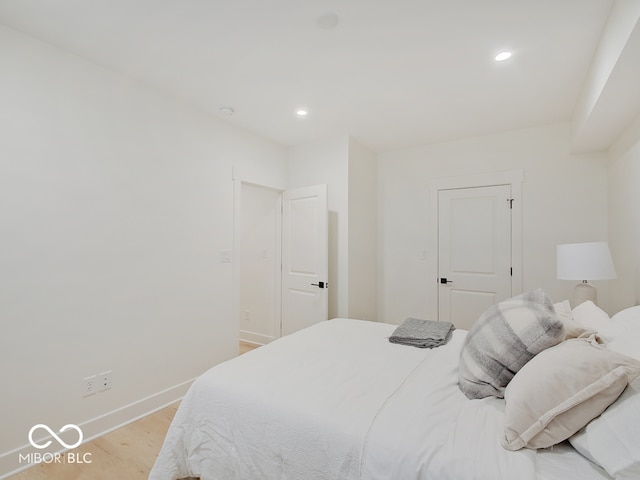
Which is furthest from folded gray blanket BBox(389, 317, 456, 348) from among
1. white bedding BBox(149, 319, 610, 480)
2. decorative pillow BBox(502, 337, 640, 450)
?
decorative pillow BBox(502, 337, 640, 450)

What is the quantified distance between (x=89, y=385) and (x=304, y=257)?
2.19m

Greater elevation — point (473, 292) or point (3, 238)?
point (3, 238)

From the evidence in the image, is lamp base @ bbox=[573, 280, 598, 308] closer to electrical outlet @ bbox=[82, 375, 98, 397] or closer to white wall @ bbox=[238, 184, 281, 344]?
white wall @ bbox=[238, 184, 281, 344]

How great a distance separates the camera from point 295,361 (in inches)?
68.2

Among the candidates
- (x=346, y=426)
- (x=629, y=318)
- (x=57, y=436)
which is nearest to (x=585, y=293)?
(x=629, y=318)

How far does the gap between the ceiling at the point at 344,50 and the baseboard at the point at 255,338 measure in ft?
8.70

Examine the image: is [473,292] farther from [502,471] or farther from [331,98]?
[502,471]

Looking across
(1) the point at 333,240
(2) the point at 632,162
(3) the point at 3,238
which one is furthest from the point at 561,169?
(3) the point at 3,238

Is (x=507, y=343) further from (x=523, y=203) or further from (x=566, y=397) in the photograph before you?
(x=523, y=203)

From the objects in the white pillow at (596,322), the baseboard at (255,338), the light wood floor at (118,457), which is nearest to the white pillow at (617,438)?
the white pillow at (596,322)

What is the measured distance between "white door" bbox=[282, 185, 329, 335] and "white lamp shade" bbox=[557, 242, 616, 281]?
6.89 ft

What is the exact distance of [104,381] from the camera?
2215mm

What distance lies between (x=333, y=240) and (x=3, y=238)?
2.69m

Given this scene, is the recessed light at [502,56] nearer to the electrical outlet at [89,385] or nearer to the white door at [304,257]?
the white door at [304,257]
